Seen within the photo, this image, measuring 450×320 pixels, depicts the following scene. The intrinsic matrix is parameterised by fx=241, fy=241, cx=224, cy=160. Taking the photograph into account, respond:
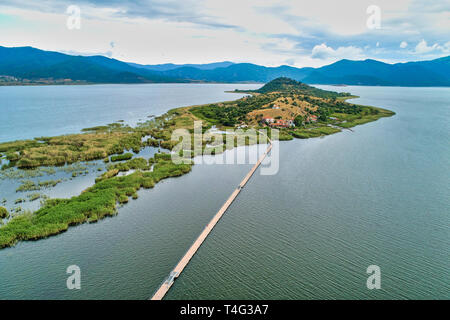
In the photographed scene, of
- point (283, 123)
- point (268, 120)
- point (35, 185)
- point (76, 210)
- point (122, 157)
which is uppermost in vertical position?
point (268, 120)

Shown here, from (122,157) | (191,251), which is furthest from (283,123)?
(191,251)

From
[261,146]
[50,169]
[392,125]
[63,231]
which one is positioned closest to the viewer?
[63,231]

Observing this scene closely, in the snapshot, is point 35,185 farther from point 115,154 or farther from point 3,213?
point 115,154

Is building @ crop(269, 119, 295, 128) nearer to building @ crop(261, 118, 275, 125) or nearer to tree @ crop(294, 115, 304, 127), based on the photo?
building @ crop(261, 118, 275, 125)

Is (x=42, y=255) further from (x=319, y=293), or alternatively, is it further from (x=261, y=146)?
(x=261, y=146)

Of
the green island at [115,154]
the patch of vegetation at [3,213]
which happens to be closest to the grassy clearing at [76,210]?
the green island at [115,154]

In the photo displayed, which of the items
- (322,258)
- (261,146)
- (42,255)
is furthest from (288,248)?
(261,146)
